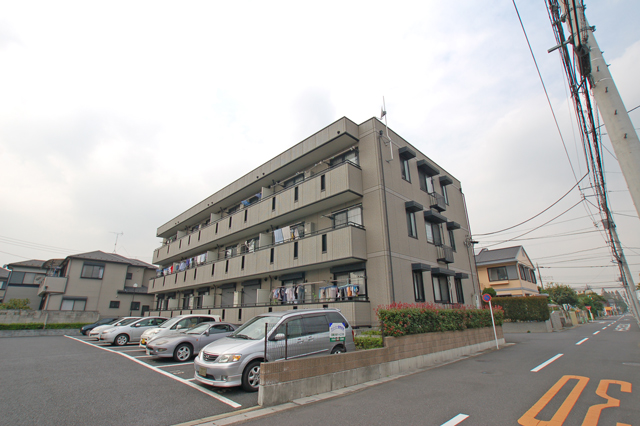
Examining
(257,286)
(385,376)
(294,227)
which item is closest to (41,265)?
(257,286)

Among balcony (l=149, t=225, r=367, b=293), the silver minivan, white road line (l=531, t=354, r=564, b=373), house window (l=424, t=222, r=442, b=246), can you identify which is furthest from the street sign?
house window (l=424, t=222, r=442, b=246)

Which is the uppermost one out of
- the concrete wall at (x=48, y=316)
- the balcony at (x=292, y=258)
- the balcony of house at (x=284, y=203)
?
the balcony of house at (x=284, y=203)

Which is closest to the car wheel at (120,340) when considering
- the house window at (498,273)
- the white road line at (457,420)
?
the white road line at (457,420)

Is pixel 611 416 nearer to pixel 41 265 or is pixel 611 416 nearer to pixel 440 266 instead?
pixel 440 266

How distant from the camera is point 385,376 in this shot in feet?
27.7

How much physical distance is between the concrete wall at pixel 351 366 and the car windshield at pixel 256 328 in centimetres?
150

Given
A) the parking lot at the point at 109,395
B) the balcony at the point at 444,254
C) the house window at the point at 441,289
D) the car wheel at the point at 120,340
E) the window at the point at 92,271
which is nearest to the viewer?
the parking lot at the point at 109,395

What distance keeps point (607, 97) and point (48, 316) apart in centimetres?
3710

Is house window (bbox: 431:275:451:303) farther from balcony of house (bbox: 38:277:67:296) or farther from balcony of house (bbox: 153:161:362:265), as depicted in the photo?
balcony of house (bbox: 38:277:67:296)

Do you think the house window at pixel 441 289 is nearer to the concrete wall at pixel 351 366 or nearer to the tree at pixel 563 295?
the concrete wall at pixel 351 366

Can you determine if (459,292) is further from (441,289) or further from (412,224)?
(412,224)

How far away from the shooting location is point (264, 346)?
7.07m

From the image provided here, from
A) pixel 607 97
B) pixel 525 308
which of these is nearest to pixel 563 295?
pixel 525 308

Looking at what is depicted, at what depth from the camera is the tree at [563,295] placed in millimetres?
47250
